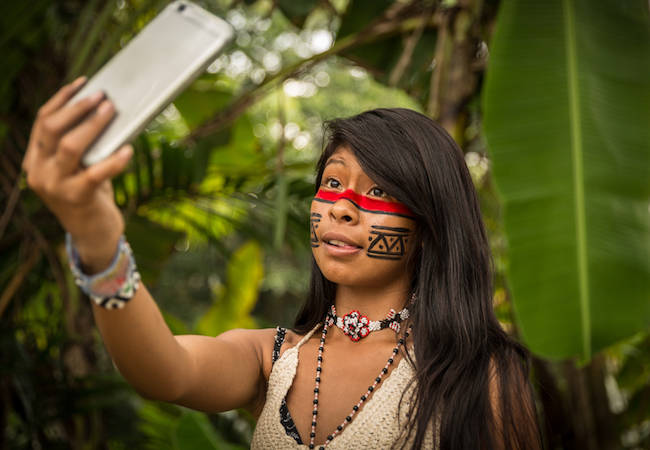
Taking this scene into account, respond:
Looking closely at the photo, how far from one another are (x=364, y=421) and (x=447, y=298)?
0.89 feet

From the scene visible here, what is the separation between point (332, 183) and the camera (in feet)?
4.09

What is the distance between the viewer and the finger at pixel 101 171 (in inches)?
29.3

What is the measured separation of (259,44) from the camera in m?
6.82

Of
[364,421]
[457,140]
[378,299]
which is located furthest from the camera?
[457,140]

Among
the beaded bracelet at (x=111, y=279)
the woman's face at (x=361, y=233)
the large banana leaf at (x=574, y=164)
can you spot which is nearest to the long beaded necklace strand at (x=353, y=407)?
the woman's face at (x=361, y=233)

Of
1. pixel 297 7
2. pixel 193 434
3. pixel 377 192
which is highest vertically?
pixel 297 7

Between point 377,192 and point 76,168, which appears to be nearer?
point 76,168

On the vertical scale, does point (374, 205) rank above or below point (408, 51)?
below

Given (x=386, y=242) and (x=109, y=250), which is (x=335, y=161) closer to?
(x=386, y=242)

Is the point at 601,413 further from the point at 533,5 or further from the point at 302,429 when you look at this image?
the point at 302,429

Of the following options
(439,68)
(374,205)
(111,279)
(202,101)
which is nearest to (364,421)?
(374,205)

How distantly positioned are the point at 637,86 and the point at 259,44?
5430 millimetres

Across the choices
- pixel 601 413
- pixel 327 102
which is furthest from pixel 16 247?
pixel 327 102

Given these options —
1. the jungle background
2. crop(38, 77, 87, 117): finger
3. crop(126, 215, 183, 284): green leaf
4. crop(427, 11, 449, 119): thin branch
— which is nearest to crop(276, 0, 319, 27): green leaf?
the jungle background
